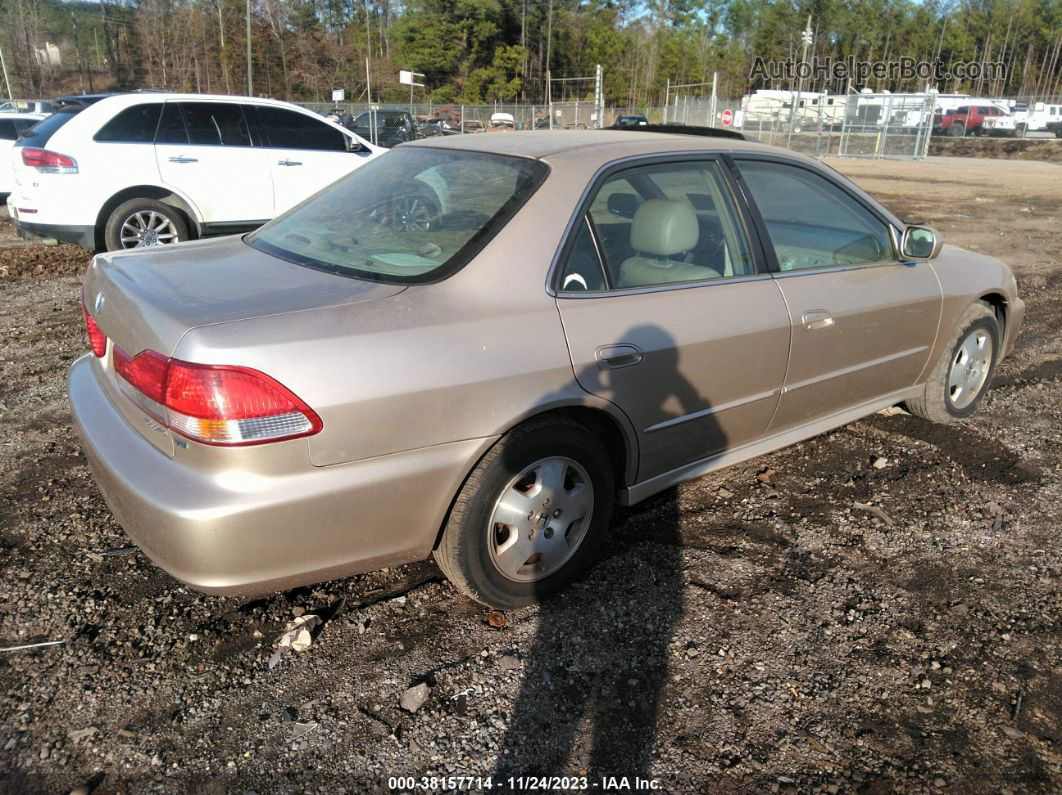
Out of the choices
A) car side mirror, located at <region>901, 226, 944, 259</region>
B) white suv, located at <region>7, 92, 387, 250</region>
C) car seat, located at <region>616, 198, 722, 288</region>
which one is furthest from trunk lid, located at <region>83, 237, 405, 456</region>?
white suv, located at <region>7, 92, 387, 250</region>

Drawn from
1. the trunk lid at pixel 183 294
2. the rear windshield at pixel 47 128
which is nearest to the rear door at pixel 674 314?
the trunk lid at pixel 183 294

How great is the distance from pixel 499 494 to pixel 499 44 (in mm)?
76184

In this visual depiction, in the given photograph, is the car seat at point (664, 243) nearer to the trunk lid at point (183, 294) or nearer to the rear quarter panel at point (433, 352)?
the rear quarter panel at point (433, 352)

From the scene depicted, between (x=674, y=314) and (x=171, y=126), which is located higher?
(x=171, y=126)

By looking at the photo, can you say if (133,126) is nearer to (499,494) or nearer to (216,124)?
(216,124)

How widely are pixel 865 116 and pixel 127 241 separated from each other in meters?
30.6

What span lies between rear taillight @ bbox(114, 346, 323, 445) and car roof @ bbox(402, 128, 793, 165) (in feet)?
4.59

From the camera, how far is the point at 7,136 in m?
12.9

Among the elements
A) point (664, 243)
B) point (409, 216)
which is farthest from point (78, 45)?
point (664, 243)

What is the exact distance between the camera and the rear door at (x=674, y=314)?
2.89 m

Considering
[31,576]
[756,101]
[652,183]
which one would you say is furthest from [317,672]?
[756,101]

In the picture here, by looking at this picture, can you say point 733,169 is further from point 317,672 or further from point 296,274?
point 317,672

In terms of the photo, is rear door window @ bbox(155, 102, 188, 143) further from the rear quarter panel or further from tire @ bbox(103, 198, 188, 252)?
the rear quarter panel

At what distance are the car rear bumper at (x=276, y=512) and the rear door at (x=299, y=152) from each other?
6656 mm
